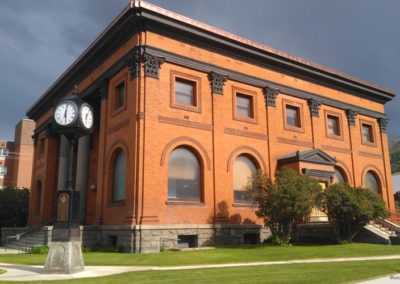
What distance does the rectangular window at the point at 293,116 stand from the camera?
2920 cm

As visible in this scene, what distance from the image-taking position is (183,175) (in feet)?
74.6

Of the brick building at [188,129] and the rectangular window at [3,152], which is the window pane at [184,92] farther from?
the rectangular window at [3,152]

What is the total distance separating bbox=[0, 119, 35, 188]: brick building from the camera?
242 feet

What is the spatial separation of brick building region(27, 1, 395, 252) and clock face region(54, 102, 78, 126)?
8440 mm

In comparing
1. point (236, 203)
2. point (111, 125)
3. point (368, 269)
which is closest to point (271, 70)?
point (236, 203)

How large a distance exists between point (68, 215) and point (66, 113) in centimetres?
316

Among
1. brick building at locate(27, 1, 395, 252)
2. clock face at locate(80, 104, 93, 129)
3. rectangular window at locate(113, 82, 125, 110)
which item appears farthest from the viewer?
rectangular window at locate(113, 82, 125, 110)

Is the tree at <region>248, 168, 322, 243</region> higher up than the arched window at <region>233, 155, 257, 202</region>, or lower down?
lower down

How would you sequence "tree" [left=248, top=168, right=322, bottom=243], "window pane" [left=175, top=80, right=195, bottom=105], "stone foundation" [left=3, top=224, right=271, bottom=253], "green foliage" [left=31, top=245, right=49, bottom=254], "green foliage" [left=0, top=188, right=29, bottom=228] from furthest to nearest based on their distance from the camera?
"green foliage" [left=0, top=188, right=29, bottom=228] < "window pane" [left=175, top=80, right=195, bottom=105] < "tree" [left=248, top=168, right=322, bottom=243] < "green foliage" [left=31, top=245, right=49, bottom=254] < "stone foundation" [left=3, top=224, right=271, bottom=253]

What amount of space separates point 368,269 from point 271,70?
717 inches

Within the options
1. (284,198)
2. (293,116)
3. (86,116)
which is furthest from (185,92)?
(86,116)

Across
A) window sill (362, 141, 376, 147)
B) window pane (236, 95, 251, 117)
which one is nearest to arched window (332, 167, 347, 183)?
window sill (362, 141, 376, 147)

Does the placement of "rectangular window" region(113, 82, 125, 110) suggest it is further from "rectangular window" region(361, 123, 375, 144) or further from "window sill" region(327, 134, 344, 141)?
"rectangular window" region(361, 123, 375, 144)

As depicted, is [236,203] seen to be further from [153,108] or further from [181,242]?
[153,108]
